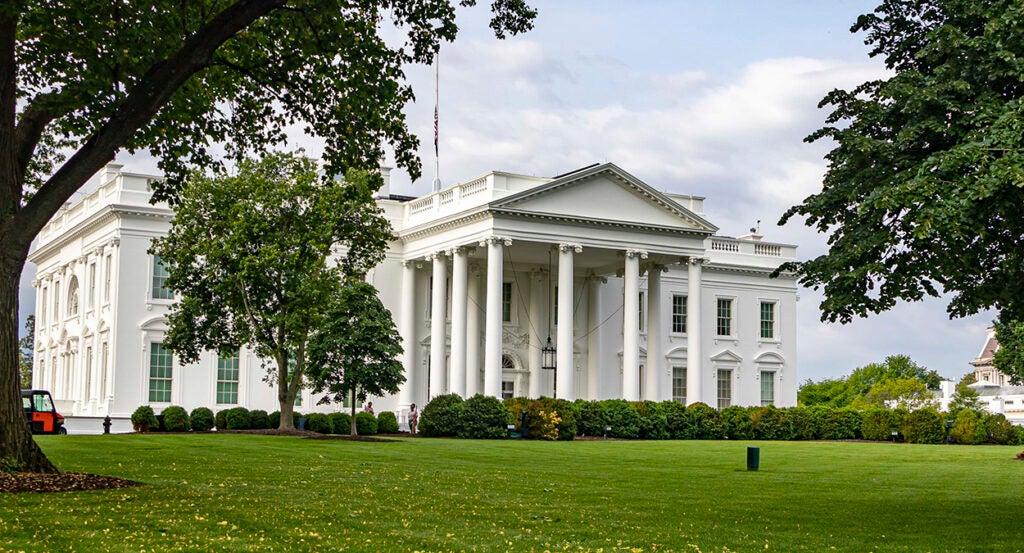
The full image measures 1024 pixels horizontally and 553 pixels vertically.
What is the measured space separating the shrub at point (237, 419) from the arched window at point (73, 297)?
13.8 m

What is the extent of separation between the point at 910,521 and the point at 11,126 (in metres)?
14.8

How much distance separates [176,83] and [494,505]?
317 inches

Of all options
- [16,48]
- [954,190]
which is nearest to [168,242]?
[16,48]

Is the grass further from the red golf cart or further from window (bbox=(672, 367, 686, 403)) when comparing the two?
window (bbox=(672, 367, 686, 403))

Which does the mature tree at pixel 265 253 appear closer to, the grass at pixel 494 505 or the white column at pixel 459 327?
the white column at pixel 459 327

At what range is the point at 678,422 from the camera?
50.2m

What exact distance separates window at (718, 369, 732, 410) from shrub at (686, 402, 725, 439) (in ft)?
44.3

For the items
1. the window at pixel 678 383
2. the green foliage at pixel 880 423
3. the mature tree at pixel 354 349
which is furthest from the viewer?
the window at pixel 678 383

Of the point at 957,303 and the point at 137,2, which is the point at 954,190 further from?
the point at 137,2

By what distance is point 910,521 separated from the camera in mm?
17125

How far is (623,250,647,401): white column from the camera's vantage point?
51375 mm

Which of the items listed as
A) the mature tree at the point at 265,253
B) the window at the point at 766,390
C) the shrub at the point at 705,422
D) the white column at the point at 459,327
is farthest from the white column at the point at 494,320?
the window at the point at 766,390

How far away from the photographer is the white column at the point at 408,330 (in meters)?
54.8

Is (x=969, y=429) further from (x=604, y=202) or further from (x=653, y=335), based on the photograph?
(x=604, y=202)
